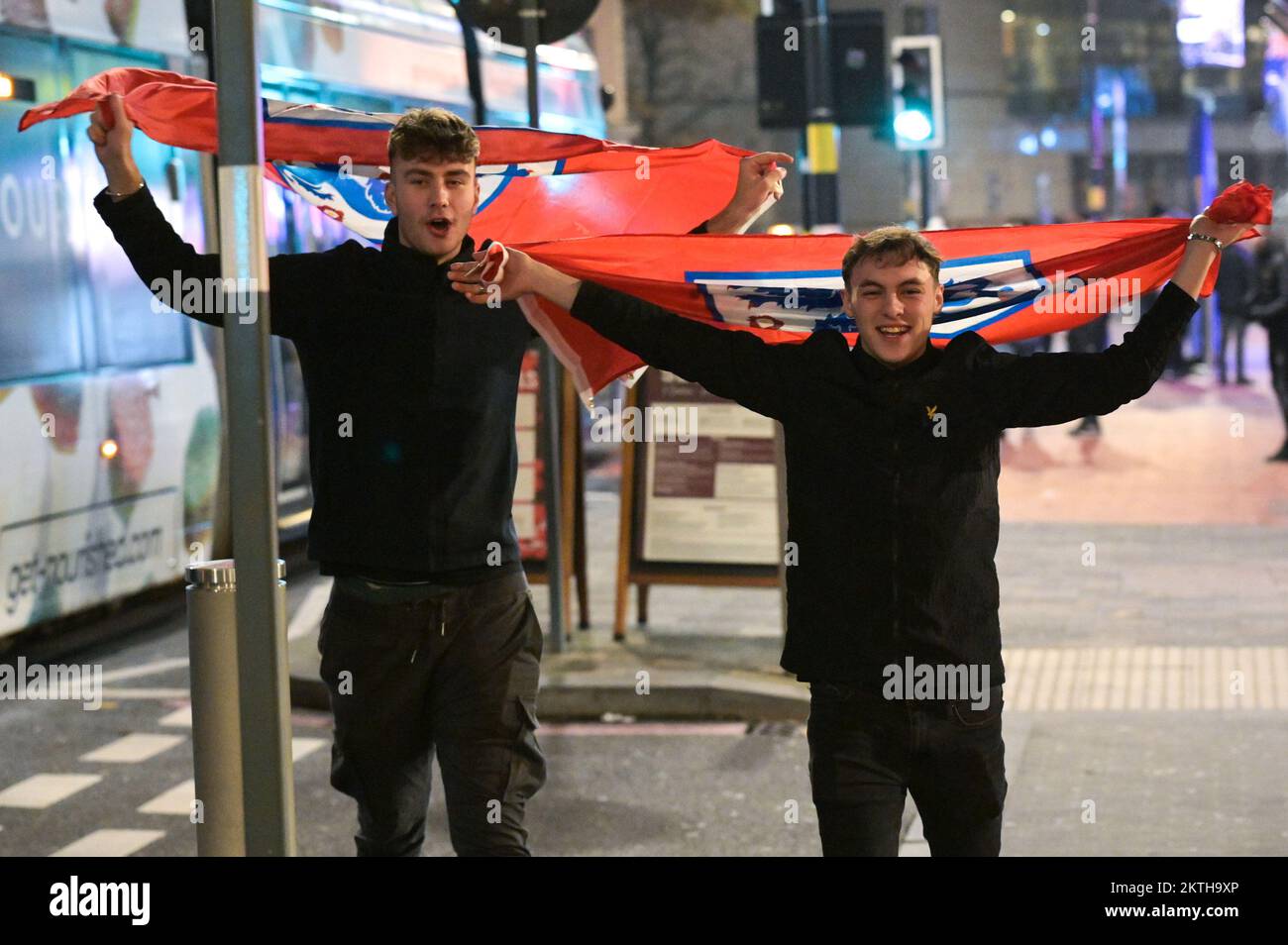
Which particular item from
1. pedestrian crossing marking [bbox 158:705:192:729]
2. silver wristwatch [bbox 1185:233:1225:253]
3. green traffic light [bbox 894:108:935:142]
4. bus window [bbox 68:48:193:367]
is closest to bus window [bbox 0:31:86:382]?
bus window [bbox 68:48:193:367]

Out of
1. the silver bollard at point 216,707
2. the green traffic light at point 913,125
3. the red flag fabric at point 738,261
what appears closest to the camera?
the silver bollard at point 216,707

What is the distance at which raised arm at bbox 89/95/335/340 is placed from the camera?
4.32m

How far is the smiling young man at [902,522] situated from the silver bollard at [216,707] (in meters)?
1.09

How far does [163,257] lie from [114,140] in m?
0.27

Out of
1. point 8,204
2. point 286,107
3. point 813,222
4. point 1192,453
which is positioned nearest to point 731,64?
point 1192,453

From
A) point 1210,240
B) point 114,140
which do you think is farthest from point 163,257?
point 1210,240

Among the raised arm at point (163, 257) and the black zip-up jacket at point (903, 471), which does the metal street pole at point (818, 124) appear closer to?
the raised arm at point (163, 257)

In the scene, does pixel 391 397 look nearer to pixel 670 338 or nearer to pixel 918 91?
pixel 670 338

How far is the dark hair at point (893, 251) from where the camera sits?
→ 4.10 meters

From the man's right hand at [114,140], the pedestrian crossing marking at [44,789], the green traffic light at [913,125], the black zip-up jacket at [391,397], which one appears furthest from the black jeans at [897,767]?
the green traffic light at [913,125]

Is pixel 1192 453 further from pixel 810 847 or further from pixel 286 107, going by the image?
pixel 286 107

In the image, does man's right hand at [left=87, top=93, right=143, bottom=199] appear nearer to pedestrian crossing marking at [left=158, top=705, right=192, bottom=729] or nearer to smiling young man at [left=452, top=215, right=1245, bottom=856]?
smiling young man at [left=452, top=215, right=1245, bottom=856]

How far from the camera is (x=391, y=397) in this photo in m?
4.46

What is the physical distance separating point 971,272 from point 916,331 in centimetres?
107
